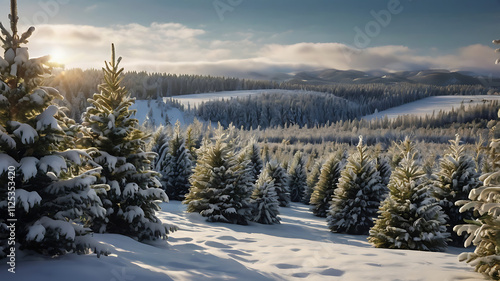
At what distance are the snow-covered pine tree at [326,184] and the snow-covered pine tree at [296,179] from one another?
17.1m

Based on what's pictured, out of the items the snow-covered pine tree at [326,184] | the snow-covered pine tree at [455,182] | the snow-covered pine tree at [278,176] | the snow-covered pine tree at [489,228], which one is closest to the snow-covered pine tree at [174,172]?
the snow-covered pine tree at [278,176]

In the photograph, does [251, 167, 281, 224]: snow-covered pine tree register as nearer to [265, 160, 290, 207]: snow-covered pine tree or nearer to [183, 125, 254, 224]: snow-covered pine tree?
[183, 125, 254, 224]: snow-covered pine tree

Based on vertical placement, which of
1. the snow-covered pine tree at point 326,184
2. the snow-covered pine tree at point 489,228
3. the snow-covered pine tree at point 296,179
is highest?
the snow-covered pine tree at point 489,228

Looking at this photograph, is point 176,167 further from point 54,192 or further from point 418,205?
point 54,192

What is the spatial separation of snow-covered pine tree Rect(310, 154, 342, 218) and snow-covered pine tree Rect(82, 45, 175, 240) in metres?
19.7

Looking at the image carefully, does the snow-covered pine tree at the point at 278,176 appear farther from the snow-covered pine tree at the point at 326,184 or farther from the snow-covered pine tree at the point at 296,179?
the snow-covered pine tree at the point at 296,179

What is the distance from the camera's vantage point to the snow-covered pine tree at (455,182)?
18547mm

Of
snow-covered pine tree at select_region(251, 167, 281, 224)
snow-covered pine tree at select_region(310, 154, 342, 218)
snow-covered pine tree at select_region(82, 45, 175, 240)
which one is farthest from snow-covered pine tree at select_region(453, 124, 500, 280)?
snow-covered pine tree at select_region(310, 154, 342, 218)

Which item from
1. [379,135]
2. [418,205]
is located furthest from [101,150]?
[379,135]

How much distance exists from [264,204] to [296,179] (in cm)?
2802

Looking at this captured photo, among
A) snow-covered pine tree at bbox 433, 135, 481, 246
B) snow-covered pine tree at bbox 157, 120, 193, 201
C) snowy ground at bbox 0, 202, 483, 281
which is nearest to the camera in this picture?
snowy ground at bbox 0, 202, 483, 281

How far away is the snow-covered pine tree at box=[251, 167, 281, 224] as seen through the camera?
831 inches

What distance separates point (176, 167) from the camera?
102ft

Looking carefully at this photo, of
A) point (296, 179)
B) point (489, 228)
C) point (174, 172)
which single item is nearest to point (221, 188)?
point (174, 172)
